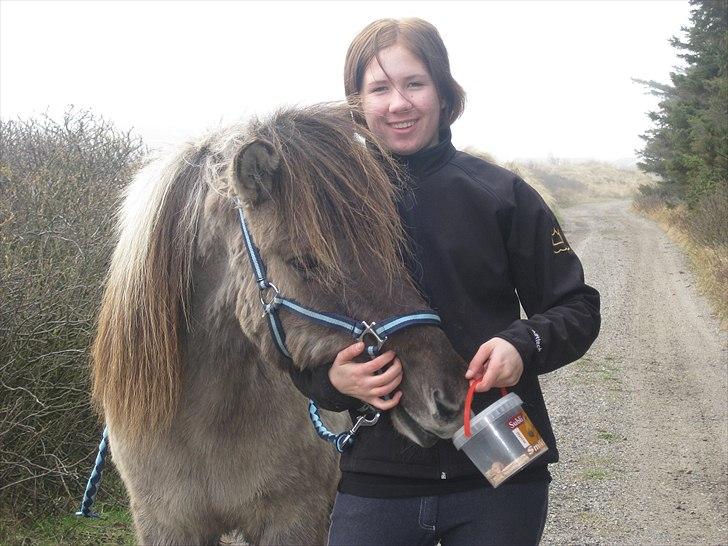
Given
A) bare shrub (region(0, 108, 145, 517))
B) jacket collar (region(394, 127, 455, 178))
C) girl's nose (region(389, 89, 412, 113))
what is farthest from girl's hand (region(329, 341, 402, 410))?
bare shrub (region(0, 108, 145, 517))

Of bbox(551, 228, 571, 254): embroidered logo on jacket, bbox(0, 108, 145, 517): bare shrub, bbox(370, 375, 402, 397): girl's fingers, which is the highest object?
bbox(551, 228, 571, 254): embroidered logo on jacket

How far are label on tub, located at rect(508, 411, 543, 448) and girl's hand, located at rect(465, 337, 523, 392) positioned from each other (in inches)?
3.4

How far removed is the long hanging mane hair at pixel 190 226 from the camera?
5.92ft

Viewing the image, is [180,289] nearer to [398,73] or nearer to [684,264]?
[398,73]

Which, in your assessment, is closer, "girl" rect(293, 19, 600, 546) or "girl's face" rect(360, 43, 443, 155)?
"girl" rect(293, 19, 600, 546)

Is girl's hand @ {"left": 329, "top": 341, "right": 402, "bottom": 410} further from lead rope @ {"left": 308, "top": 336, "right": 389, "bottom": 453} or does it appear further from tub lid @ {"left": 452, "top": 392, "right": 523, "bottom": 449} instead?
tub lid @ {"left": 452, "top": 392, "right": 523, "bottom": 449}

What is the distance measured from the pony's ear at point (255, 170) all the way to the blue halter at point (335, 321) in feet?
0.30

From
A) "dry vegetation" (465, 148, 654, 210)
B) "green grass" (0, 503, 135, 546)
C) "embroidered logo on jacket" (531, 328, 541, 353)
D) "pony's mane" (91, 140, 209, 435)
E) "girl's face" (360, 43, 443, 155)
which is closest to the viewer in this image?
"embroidered logo on jacket" (531, 328, 541, 353)

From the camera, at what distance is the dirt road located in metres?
4.72

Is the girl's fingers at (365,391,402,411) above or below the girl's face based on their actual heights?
below

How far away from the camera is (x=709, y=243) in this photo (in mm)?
14352

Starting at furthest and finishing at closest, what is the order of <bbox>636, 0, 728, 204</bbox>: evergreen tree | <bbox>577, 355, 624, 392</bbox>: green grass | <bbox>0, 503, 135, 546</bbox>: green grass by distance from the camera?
<bbox>636, 0, 728, 204</bbox>: evergreen tree < <bbox>577, 355, 624, 392</bbox>: green grass < <bbox>0, 503, 135, 546</bbox>: green grass

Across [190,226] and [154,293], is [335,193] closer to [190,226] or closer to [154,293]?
[190,226]

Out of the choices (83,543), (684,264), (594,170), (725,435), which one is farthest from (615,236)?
(594,170)
